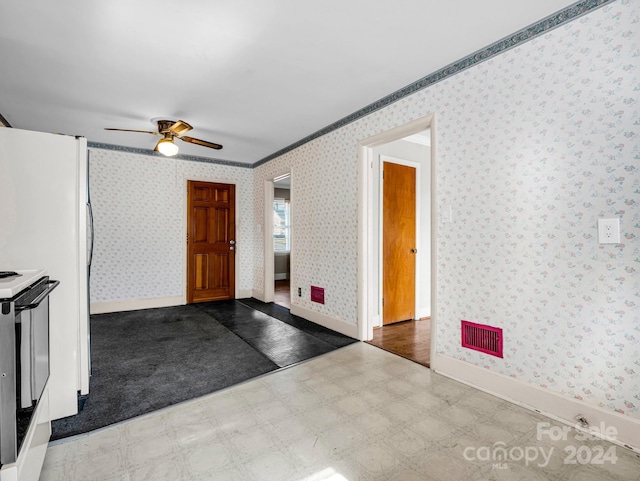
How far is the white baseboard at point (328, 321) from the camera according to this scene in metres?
3.59

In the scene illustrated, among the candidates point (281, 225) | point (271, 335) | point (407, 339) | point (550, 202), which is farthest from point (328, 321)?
point (281, 225)

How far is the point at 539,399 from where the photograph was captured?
80.9 inches

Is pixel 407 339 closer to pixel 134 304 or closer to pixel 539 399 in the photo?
pixel 539 399

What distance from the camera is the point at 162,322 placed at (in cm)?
422

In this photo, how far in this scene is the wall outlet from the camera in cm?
175

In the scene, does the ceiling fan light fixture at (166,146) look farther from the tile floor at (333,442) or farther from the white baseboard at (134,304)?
the white baseboard at (134,304)

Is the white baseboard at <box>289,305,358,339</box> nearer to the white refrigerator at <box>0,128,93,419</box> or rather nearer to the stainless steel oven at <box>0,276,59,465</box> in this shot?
the white refrigerator at <box>0,128,93,419</box>

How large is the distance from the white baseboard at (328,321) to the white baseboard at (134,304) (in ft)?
6.59

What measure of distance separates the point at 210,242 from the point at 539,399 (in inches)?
192

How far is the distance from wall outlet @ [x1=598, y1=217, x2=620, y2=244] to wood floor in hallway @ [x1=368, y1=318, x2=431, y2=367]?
161 cm

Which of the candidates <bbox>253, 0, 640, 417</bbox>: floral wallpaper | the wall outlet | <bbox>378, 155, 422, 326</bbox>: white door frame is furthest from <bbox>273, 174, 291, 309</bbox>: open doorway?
the wall outlet

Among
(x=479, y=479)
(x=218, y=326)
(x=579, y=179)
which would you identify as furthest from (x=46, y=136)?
(x=579, y=179)

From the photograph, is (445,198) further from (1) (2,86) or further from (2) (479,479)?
(1) (2,86)

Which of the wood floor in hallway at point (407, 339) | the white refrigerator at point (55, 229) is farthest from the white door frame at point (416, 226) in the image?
the white refrigerator at point (55, 229)
